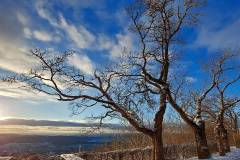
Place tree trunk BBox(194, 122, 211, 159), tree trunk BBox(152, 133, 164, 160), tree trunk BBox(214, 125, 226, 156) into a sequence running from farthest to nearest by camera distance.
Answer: tree trunk BBox(214, 125, 226, 156), tree trunk BBox(194, 122, 211, 159), tree trunk BBox(152, 133, 164, 160)

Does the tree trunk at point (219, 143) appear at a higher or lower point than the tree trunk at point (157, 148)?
higher

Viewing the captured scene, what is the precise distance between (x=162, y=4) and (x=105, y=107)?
782cm

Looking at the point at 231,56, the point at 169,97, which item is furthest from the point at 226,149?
the point at 169,97

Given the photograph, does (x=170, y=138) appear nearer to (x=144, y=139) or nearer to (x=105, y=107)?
(x=144, y=139)

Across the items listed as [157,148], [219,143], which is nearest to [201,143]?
[219,143]

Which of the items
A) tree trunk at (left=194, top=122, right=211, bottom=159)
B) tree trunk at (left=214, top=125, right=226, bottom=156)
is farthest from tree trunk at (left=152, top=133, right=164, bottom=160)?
tree trunk at (left=214, top=125, right=226, bottom=156)

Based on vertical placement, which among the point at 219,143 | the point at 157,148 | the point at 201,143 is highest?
the point at 219,143

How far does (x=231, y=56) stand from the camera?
29719mm

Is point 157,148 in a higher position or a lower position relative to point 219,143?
lower

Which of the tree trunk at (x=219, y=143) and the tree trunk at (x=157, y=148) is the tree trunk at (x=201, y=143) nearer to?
the tree trunk at (x=219, y=143)

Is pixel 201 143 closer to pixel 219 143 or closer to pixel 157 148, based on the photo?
pixel 219 143

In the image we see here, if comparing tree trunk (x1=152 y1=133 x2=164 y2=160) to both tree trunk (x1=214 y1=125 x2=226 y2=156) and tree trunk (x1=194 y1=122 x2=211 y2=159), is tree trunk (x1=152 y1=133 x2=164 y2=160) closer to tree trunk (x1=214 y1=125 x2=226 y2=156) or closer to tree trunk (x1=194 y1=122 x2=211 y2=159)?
tree trunk (x1=194 y1=122 x2=211 y2=159)

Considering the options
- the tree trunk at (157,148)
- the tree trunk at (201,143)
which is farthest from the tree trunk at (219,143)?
the tree trunk at (157,148)

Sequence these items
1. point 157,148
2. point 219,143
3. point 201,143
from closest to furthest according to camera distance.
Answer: point 157,148 < point 201,143 < point 219,143
